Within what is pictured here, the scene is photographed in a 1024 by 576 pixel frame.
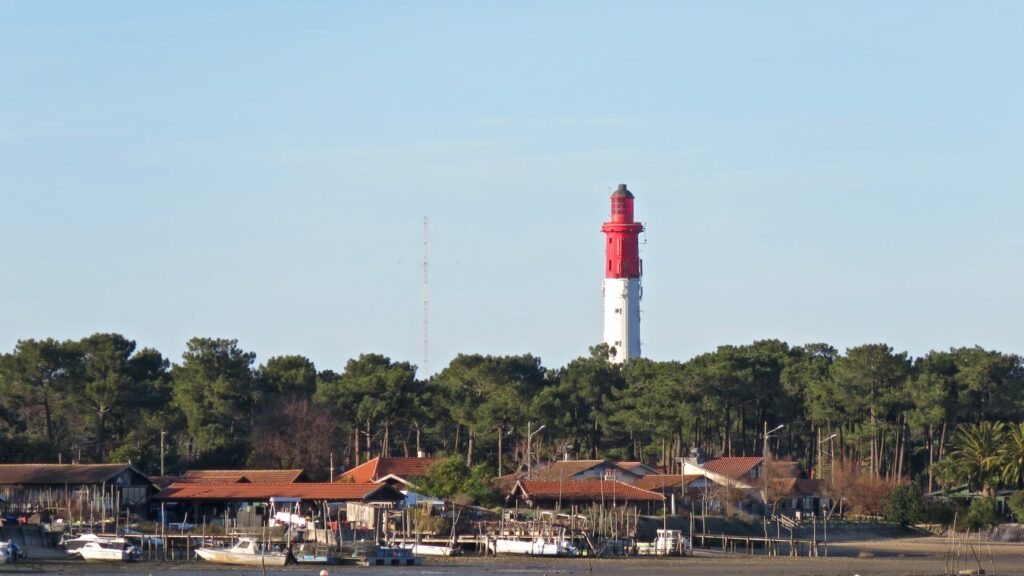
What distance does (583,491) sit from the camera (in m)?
91.3

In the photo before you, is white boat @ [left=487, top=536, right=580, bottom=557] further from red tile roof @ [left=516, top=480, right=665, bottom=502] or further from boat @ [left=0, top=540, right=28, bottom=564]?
boat @ [left=0, top=540, right=28, bottom=564]

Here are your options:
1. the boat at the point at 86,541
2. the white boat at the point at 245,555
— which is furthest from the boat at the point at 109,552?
the white boat at the point at 245,555

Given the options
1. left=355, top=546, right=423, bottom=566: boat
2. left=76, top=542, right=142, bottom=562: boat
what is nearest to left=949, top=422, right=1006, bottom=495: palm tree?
left=355, top=546, right=423, bottom=566: boat

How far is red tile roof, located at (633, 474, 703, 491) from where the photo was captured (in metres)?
99.1

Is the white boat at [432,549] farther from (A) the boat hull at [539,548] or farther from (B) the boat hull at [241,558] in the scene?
(B) the boat hull at [241,558]

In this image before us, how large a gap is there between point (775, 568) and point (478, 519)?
56.7 ft

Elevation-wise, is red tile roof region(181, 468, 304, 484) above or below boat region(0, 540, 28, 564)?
above

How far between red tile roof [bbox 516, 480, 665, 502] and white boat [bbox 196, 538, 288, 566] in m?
20.1

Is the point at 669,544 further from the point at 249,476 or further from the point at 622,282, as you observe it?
the point at 622,282

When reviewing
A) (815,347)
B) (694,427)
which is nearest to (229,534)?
(694,427)

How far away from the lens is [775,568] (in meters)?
72.1

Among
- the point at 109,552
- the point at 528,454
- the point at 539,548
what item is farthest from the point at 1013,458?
the point at 109,552

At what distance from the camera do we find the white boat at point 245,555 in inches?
2847

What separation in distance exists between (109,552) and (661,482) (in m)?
36.7
